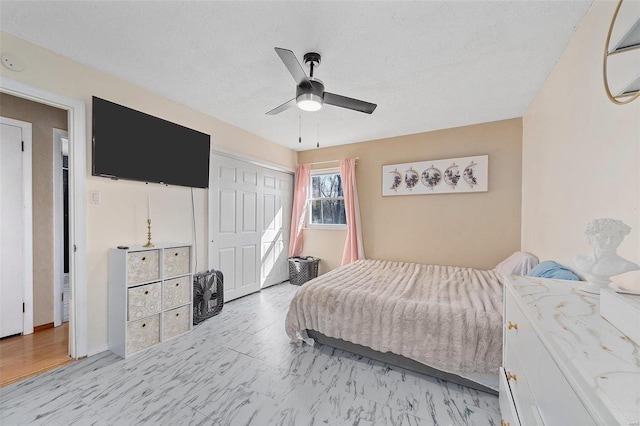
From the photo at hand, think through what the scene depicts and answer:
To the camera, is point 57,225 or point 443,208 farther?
point 443,208

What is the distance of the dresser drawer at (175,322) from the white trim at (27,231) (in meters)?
1.43

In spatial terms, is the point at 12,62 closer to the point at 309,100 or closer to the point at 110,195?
the point at 110,195

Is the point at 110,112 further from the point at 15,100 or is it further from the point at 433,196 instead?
the point at 433,196

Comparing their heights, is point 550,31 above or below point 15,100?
above

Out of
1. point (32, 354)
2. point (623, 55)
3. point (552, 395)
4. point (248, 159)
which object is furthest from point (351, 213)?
point (32, 354)

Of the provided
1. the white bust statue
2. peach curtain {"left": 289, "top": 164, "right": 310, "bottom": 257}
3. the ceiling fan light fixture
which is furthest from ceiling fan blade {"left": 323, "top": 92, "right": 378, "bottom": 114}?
peach curtain {"left": 289, "top": 164, "right": 310, "bottom": 257}

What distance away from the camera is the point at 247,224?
3787 millimetres

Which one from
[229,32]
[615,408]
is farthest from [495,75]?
[615,408]

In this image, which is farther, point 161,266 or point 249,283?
point 249,283

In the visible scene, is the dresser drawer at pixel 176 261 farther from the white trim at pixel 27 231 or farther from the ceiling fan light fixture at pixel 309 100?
the ceiling fan light fixture at pixel 309 100

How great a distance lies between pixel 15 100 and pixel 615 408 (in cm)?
422

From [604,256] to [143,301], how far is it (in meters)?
3.05

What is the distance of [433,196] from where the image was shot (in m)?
3.60

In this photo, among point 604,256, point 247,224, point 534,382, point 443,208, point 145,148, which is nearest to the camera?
point 534,382
